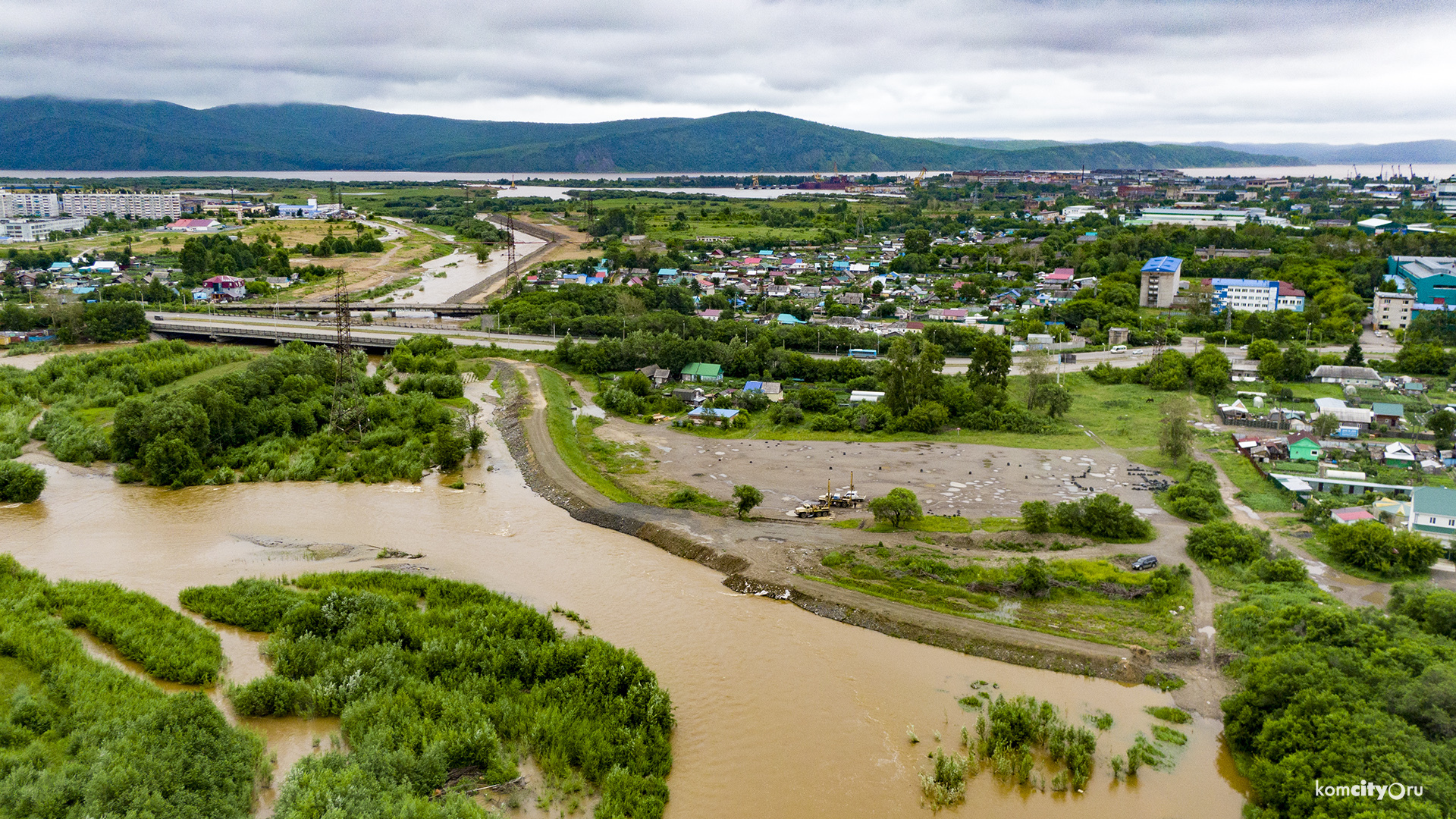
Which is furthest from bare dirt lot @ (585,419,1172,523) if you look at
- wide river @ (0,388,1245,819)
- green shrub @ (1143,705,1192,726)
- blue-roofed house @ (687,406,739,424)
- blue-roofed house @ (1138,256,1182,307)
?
blue-roofed house @ (1138,256,1182,307)

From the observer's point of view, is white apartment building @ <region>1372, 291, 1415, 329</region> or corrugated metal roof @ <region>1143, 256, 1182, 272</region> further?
corrugated metal roof @ <region>1143, 256, 1182, 272</region>

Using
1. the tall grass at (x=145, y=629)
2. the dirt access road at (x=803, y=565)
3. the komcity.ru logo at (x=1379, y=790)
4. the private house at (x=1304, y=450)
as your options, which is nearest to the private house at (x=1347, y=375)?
the private house at (x=1304, y=450)

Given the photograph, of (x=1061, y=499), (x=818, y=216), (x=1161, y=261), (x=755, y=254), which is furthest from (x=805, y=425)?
(x=818, y=216)

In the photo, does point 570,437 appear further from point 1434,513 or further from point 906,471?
point 1434,513

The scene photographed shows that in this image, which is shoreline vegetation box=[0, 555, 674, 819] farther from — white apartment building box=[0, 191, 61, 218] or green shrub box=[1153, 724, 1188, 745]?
white apartment building box=[0, 191, 61, 218]

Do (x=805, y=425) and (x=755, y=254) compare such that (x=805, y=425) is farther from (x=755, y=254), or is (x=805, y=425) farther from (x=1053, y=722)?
(x=755, y=254)

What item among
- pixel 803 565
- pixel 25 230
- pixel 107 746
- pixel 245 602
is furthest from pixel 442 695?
pixel 25 230

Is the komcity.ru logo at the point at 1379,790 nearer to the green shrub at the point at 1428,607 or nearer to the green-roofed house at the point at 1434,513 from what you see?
the green shrub at the point at 1428,607
